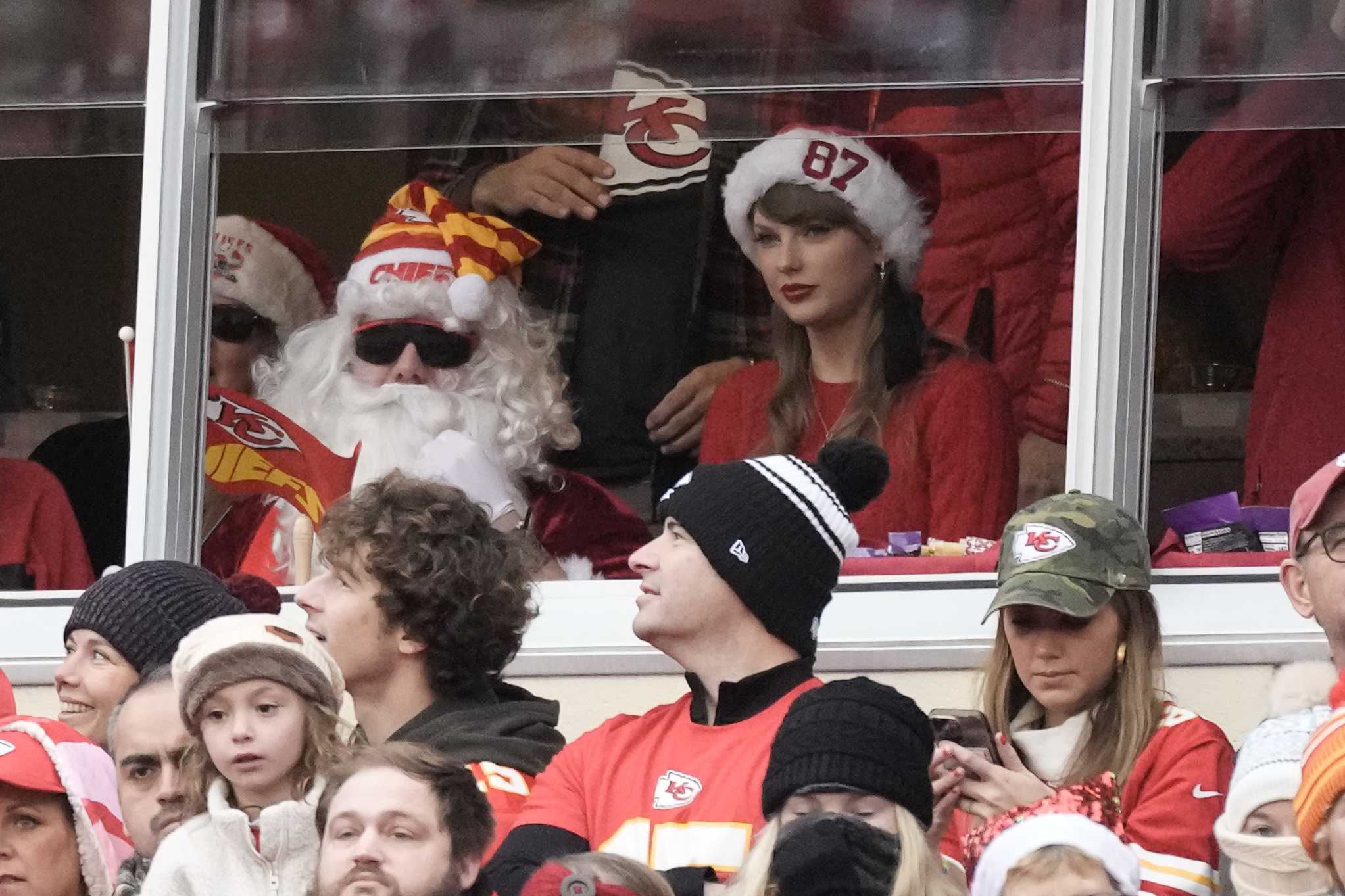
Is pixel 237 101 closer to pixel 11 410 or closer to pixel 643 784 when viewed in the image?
pixel 11 410

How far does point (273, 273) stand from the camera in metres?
5.84

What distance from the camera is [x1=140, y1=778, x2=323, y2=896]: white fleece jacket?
3701mm

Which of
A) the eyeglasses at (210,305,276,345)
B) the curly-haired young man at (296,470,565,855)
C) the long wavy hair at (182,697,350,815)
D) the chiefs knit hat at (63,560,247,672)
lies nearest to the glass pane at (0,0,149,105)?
the eyeglasses at (210,305,276,345)

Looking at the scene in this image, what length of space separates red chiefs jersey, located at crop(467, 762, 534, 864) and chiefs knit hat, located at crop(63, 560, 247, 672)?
30.2 inches

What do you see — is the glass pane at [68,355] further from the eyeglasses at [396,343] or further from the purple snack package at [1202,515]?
the purple snack package at [1202,515]

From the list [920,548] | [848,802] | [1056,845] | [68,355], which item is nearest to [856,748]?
[848,802]

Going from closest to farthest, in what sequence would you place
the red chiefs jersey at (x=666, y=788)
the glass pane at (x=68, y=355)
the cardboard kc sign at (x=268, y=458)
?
1. the red chiefs jersey at (x=666, y=788)
2. the cardboard kc sign at (x=268, y=458)
3. the glass pane at (x=68, y=355)

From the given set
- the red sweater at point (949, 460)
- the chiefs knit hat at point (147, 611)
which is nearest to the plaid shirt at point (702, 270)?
the red sweater at point (949, 460)

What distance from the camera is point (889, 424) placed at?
5.22m

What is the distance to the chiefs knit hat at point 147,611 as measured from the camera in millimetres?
4453

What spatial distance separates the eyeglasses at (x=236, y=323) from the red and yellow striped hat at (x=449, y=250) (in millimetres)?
268

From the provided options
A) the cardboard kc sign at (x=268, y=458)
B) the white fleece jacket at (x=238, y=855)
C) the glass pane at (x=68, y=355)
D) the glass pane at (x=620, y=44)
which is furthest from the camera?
the glass pane at (x=68, y=355)

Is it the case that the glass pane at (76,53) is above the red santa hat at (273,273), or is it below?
above

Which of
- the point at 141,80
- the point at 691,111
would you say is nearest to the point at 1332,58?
the point at 691,111
